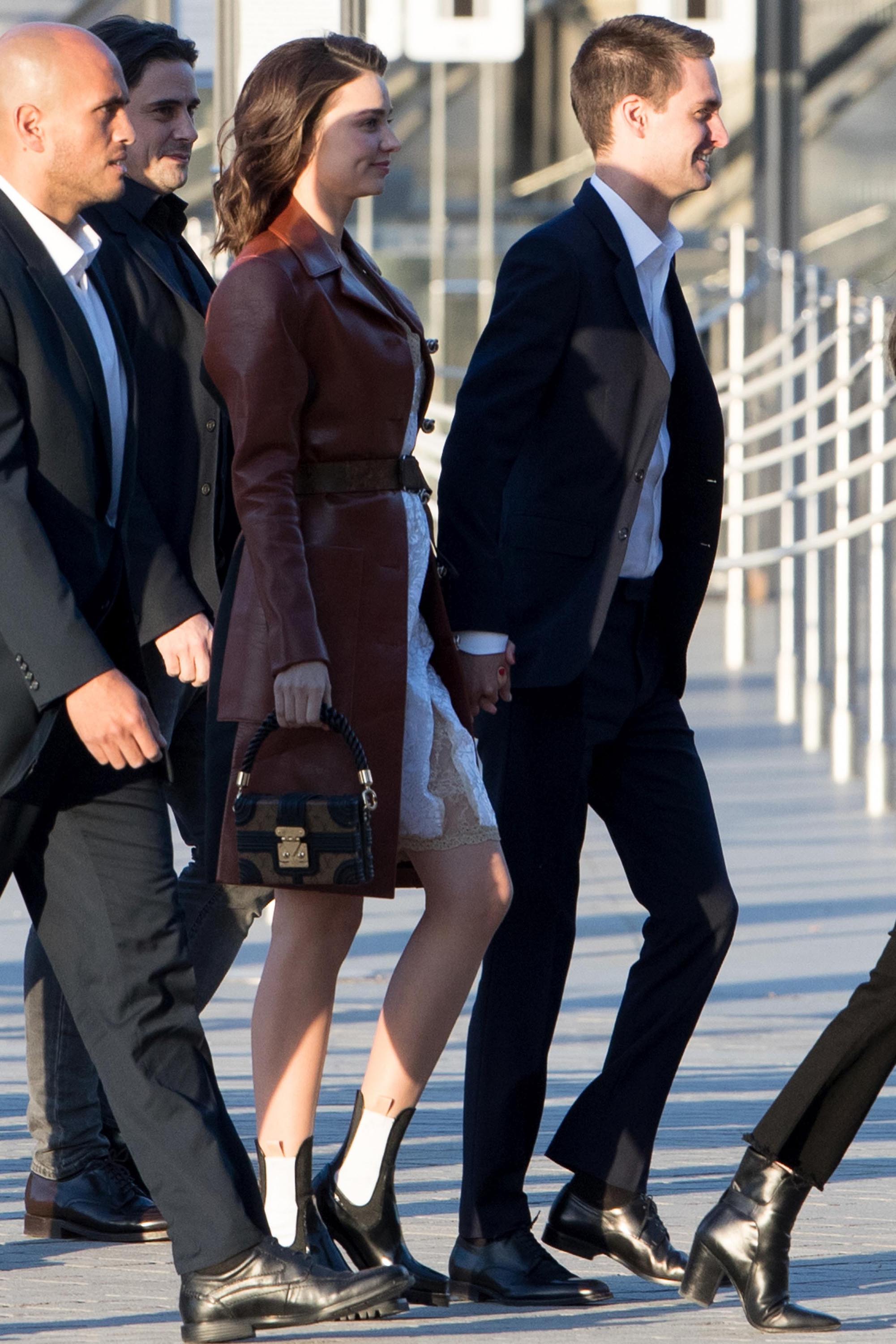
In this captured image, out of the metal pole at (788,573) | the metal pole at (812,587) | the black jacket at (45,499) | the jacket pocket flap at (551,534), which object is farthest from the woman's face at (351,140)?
the metal pole at (788,573)

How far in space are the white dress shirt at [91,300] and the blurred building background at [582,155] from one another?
16378mm

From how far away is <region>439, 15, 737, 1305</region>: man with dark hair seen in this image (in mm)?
3971

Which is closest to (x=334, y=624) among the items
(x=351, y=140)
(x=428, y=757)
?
(x=428, y=757)

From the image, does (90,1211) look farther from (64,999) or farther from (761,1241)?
(761,1241)

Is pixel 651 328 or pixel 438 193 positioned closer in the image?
pixel 651 328

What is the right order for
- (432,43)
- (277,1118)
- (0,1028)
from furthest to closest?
(432,43)
(0,1028)
(277,1118)

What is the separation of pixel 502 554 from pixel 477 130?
17.0 meters

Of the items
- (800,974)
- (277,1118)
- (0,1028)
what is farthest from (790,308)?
(277,1118)

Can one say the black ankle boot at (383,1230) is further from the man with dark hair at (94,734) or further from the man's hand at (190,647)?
the man's hand at (190,647)

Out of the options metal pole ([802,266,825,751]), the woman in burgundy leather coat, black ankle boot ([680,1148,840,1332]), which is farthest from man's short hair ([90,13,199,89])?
metal pole ([802,266,825,751])

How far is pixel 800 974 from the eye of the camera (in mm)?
6938

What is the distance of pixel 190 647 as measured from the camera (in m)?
3.74

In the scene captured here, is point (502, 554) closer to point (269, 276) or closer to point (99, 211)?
point (269, 276)

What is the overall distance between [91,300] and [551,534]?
0.87 meters
